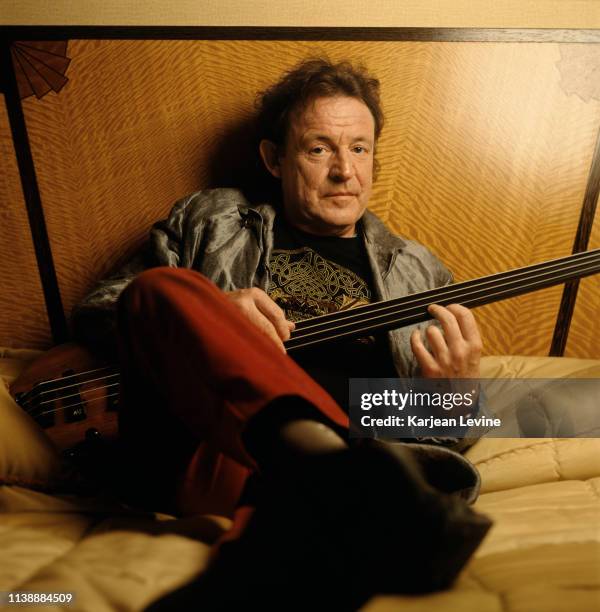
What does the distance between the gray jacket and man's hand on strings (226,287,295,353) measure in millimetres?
219

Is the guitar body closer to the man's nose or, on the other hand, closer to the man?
the man

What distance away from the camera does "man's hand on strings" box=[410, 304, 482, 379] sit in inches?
38.2

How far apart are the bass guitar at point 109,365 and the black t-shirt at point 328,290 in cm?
9

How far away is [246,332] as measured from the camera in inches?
24.6

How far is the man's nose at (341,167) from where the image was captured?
1104 mm

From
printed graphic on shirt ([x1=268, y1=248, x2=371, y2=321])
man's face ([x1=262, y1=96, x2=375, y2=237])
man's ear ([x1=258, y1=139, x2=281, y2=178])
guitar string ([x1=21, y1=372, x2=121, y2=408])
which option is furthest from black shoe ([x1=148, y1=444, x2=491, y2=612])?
man's ear ([x1=258, y1=139, x2=281, y2=178])

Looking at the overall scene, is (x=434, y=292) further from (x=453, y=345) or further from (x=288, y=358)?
(x=288, y=358)

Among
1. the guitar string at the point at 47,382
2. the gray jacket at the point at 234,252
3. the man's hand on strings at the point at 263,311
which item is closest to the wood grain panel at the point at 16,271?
the gray jacket at the point at 234,252

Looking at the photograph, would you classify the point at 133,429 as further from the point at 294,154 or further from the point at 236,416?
the point at 294,154

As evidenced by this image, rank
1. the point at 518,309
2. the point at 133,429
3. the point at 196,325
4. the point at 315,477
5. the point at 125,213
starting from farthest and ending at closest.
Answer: the point at 518,309
the point at 125,213
the point at 133,429
the point at 196,325
the point at 315,477

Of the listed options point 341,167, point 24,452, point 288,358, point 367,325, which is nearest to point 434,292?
point 367,325

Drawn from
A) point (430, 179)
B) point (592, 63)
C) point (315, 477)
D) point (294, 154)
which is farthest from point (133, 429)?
point (592, 63)

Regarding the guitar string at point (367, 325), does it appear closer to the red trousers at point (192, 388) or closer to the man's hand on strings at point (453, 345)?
the man's hand on strings at point (453, 345)

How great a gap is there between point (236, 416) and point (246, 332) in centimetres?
10
